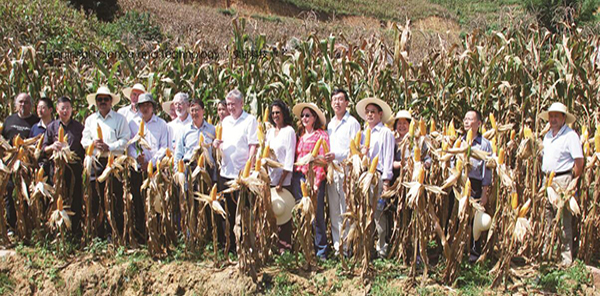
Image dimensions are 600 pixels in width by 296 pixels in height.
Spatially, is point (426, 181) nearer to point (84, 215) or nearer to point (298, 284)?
point (298, 284)

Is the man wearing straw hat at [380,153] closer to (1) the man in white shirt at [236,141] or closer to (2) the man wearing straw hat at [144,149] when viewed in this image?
(1) the man in white shirt at [236,141]

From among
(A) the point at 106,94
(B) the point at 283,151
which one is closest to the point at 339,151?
(B) the point at 283,151

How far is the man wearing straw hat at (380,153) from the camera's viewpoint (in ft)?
13.9

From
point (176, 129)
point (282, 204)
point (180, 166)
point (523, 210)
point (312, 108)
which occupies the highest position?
point (312, 108)

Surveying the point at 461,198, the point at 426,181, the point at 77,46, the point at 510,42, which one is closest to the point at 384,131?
the point at 426,181

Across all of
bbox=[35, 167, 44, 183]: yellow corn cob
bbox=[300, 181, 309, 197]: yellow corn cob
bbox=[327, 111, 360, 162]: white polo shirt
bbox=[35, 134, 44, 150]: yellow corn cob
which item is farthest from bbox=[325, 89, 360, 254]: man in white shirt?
bbox=[35, 134, 44, 150]: yellow corn cob

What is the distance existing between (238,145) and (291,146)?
0.52 m

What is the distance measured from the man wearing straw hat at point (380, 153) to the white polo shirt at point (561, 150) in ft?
4.77

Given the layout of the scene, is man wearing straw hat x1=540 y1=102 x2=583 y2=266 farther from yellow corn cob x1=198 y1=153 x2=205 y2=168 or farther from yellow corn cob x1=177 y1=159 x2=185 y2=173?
yellow corn cob x1=177 y1=159 x2=185 y2=173

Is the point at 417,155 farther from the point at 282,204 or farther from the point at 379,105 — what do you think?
the point at 282,204

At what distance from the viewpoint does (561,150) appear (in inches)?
169

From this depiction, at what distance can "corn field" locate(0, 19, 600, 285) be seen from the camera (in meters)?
3.88

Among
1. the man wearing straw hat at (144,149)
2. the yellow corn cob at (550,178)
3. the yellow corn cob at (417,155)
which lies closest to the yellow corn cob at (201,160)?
the man wearing straw hat at (144,149)

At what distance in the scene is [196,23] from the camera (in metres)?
23.3
